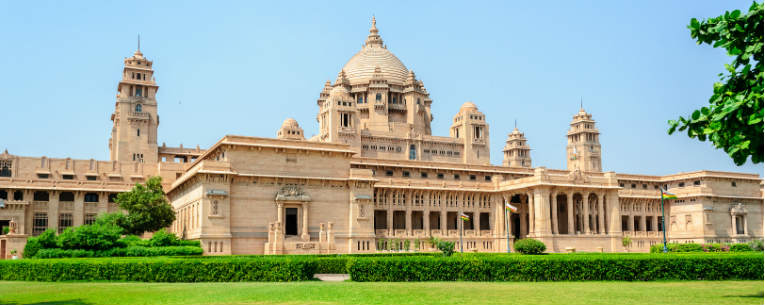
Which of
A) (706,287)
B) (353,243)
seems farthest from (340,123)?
(706,287)

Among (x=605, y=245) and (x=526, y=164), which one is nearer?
(x=605, y=245)

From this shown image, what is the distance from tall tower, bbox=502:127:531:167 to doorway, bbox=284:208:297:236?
7985 centimetres

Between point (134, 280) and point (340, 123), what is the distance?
59.3 metres

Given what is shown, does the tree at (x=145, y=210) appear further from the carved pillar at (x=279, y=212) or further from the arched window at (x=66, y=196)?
the carved pillar at (x=279, y=212)

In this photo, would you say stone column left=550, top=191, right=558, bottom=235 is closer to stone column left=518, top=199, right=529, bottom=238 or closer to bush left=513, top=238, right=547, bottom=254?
stone column left=518, top=199, right=529, bottom=238

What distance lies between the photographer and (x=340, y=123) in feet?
296

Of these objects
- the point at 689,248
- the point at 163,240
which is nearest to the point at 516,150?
the point at 689,248

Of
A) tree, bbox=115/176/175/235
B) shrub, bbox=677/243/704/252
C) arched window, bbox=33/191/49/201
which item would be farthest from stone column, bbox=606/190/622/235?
arched window, bbox=33/191/49/201

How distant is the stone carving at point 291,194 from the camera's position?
199 ft

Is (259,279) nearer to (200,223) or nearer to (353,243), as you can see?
(200,223)

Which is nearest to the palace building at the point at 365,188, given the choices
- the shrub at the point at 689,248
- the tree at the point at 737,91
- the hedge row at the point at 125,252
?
the hedge row at the point at 125,252

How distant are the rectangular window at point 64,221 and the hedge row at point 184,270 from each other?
40.2 meters

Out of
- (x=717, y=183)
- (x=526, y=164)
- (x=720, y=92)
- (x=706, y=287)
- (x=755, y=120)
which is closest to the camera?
(x=755, y=120)

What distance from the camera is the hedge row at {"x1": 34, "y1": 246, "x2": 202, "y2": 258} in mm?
44500
